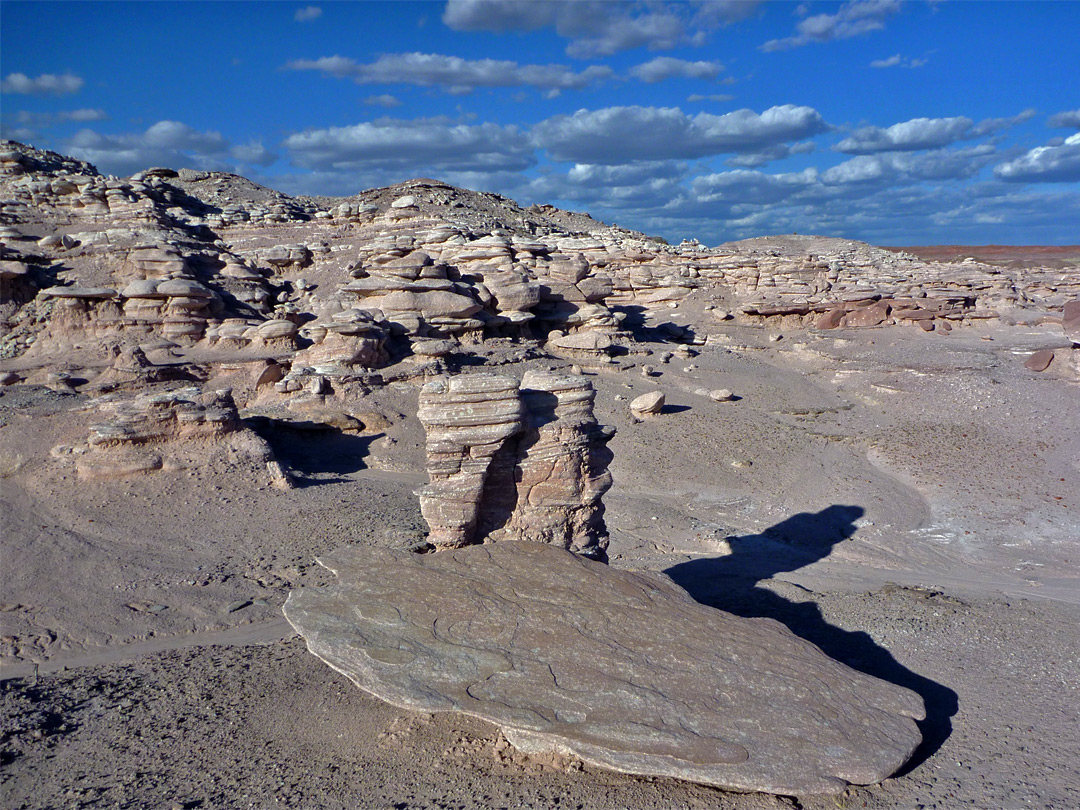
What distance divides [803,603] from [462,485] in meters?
4.58

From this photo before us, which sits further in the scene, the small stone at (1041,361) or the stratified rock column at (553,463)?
the small stone at (1041,361)

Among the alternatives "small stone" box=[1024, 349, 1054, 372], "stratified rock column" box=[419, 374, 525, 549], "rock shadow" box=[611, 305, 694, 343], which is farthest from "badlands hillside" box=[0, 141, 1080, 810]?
"small stone" box=[1024, 349, 1054, 372]

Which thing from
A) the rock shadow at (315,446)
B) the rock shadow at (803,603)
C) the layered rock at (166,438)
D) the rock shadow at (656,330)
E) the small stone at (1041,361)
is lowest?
the rock shadow at (803,603)

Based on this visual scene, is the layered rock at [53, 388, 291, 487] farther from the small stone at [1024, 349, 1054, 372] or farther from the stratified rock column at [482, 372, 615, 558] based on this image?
the small stone at [1024, 349, 1054, 372]

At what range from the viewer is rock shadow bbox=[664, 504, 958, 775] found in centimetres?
606

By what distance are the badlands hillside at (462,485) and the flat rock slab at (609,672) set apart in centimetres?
13

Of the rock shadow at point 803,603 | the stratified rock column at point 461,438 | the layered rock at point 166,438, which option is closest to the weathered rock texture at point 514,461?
the stratified rock column at point 461,438

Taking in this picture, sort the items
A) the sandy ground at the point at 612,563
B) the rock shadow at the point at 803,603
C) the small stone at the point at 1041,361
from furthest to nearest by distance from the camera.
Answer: the small stone at the point at 1041,361 < the rock shadow at the point at 803,603 < the sandy ground at the point at 612,563

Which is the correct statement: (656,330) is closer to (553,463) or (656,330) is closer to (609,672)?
(553,463)

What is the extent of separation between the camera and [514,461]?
835cm

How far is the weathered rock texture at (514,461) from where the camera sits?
26.2 ft

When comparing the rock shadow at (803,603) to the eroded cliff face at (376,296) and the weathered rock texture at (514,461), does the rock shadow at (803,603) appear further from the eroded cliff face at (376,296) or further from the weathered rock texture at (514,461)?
the eroded cliff face at (376,296)

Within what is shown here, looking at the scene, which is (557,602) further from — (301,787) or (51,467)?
(51,467)

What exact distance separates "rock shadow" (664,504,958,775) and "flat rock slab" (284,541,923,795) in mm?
702
